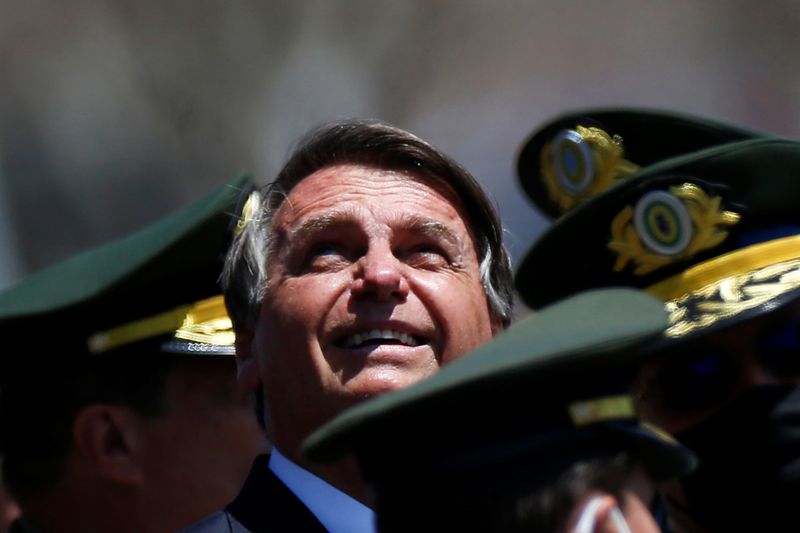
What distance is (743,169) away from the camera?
359 centimetres

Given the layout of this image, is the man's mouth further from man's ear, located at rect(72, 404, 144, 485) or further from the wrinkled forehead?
man's ear, located at rect(72, 404, 144, 485)

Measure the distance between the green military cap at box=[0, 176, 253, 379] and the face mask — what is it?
4.03ft

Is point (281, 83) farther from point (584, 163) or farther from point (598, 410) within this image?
point (598, 410)

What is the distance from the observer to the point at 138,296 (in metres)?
3.99

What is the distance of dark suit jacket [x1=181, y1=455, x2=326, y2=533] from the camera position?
3.24m

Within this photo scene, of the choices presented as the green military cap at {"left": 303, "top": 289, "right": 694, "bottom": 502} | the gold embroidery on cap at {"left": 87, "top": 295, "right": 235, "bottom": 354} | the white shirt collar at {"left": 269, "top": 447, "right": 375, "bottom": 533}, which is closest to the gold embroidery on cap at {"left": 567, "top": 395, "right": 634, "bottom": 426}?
the green military cap at {"left": 303, "top": 289, "right": 694, "bottom": 502}

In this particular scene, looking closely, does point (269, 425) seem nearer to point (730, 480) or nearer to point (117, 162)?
point (730, 480)

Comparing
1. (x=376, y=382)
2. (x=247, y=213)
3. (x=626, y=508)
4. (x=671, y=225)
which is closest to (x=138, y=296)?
(x=247, y=213)

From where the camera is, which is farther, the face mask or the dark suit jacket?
the face mask

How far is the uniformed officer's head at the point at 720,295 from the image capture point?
11.1 ft

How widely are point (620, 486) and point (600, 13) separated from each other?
6.96 metres

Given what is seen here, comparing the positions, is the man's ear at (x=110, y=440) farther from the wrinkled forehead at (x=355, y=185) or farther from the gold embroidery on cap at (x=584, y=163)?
the gold embroidery on cap at (x=584, y=163)

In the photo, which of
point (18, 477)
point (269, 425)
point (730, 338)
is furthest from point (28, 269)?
point (730, 338)

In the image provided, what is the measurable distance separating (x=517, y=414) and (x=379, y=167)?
163cm
